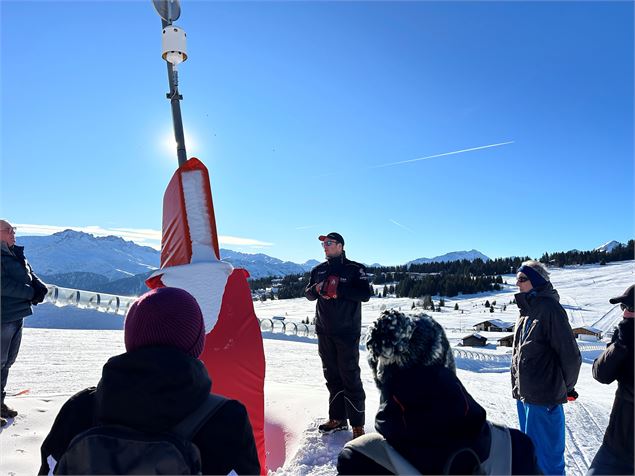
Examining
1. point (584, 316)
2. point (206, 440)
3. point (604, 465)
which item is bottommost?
point (584, 316)

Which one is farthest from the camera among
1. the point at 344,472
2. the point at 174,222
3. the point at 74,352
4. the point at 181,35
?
the point at 74,352

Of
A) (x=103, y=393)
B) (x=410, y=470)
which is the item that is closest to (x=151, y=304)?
(x=103, y=393)

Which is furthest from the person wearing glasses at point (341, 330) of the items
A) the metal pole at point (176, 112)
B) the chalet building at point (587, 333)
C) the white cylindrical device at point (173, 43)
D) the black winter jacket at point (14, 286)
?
Answer: the chalet building at point (587, 333)

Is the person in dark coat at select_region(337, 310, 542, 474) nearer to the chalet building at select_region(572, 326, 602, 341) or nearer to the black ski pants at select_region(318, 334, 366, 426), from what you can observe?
the black ski pants at select_region(318, 334, 366, 426)

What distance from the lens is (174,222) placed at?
9.82ft

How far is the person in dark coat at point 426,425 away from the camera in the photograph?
1.29 m

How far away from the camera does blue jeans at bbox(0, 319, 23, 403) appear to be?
3.84 metres

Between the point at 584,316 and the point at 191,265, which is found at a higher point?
the point at 191,265

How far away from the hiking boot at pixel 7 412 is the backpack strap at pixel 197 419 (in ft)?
12.5

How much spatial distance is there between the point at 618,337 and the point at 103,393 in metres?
3.00

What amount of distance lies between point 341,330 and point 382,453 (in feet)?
9.38

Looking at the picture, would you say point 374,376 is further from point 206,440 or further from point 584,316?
point 584,316

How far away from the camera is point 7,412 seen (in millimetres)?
3912

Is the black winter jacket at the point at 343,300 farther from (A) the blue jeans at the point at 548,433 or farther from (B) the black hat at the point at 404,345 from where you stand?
(B) the black hat at the point at 404,345
